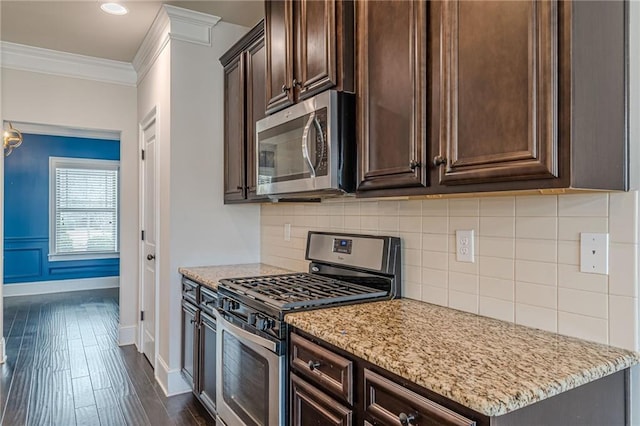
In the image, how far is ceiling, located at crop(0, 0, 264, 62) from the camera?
289cm

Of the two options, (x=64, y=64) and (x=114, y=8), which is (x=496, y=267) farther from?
(x=64, y=64)

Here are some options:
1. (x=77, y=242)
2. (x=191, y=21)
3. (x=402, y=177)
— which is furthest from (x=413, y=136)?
(x=77, y=242)

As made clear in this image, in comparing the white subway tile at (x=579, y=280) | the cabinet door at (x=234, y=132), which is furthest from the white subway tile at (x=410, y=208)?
the cabinet door at (x=234, y=132)

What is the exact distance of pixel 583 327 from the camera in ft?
4.24

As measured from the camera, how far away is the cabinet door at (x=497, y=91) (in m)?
1.06

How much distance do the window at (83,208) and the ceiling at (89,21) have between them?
3.78 meters

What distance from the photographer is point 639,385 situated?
118 centimetres

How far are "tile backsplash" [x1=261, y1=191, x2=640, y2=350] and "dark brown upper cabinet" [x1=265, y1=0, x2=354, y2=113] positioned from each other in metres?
0.65

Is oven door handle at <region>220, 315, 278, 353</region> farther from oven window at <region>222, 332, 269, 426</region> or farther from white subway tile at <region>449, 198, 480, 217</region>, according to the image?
white subway tile at <region>449, 198, 480, 217</region>

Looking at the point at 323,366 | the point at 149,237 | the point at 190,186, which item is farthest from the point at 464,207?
the point at 149,237

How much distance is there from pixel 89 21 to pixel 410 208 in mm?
2814

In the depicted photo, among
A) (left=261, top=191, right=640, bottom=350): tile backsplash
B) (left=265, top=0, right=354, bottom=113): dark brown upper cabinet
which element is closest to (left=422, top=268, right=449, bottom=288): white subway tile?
(left=261, top=191, right=640, bottom=350): tile backsplash

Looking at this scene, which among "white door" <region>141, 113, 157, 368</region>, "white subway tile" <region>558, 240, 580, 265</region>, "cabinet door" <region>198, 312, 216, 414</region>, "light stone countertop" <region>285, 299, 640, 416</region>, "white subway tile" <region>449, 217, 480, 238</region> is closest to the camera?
"light stone countertop" <region>285, 299, 640, 416</region>

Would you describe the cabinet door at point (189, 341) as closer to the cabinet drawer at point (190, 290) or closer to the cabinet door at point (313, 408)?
the cabinet drawer at point (190, 290)
